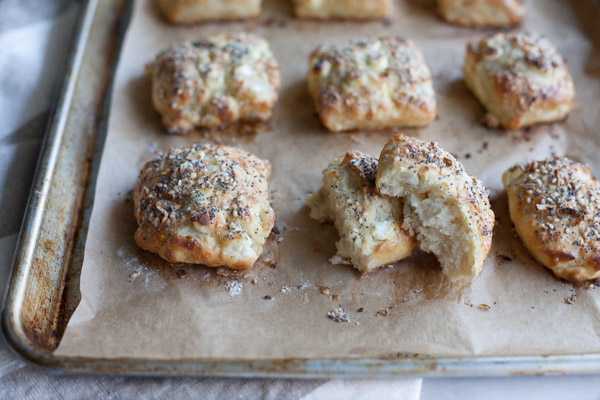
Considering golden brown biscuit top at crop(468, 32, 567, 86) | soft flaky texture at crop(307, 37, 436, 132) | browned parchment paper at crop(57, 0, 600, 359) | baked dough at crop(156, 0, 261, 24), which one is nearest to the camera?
browned parchment paper at crop(57, 0, 600, 359)

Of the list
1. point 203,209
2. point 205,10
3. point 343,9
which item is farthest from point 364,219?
point 205,10

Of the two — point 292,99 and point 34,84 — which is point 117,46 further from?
point 292,99

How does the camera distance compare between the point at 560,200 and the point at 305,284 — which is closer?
the point at 305,284

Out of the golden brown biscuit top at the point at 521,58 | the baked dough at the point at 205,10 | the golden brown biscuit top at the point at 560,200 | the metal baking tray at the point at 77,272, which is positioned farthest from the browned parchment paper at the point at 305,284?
the baked dough at the point at 205,10

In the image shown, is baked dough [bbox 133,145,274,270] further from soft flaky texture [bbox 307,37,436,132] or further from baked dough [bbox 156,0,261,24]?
baked dough [bbox 156,0,261,24]

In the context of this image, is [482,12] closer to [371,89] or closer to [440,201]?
[371,89]

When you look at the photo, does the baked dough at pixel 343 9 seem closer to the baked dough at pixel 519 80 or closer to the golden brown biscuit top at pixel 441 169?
the baked dough at pixel 519 80

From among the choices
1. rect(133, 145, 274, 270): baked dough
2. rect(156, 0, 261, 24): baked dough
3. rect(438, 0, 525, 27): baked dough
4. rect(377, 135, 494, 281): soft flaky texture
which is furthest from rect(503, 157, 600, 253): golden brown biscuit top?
rect(156, 0, 261, 24): baked dough
